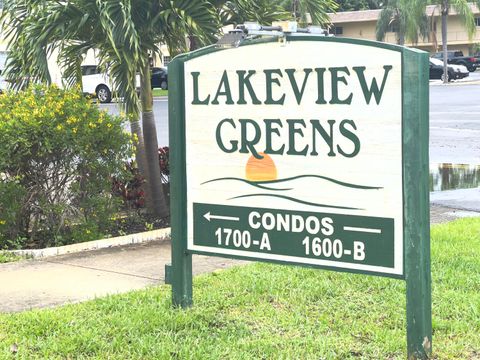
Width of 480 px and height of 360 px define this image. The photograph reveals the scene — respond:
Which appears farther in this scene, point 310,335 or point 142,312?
point 142,312

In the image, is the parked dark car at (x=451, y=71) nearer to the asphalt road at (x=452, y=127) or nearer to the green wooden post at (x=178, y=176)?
the asphalt road at (x=452, y=127)

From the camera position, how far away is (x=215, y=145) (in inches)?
201

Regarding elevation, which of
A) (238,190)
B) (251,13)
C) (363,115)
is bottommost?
(238,190)

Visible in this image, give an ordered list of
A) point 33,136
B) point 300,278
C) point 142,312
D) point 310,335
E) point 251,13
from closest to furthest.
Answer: point 310,335
point 142,312
point 300,278
point 33,136
point 251,13

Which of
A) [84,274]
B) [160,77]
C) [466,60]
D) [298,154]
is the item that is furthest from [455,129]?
[466,60]

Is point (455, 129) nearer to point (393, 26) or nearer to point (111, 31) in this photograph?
point (111, 31)

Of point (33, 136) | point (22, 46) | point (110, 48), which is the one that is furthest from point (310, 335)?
point (22, 46)

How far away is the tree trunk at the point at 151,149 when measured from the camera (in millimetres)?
9086

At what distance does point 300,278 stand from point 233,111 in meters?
1.81

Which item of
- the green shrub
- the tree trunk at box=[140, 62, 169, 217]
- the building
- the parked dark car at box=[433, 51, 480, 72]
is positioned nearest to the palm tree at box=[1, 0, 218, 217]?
the tree trunk at box=[140, 62, 169, 217]

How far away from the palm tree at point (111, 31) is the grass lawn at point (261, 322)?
2839 millimetres

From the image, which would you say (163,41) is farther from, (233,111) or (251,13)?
(233,111)

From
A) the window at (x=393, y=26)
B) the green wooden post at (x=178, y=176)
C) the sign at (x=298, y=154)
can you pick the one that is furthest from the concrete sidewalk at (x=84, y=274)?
the window at (x=393, y=26)

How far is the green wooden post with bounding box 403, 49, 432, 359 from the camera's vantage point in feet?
13.7
